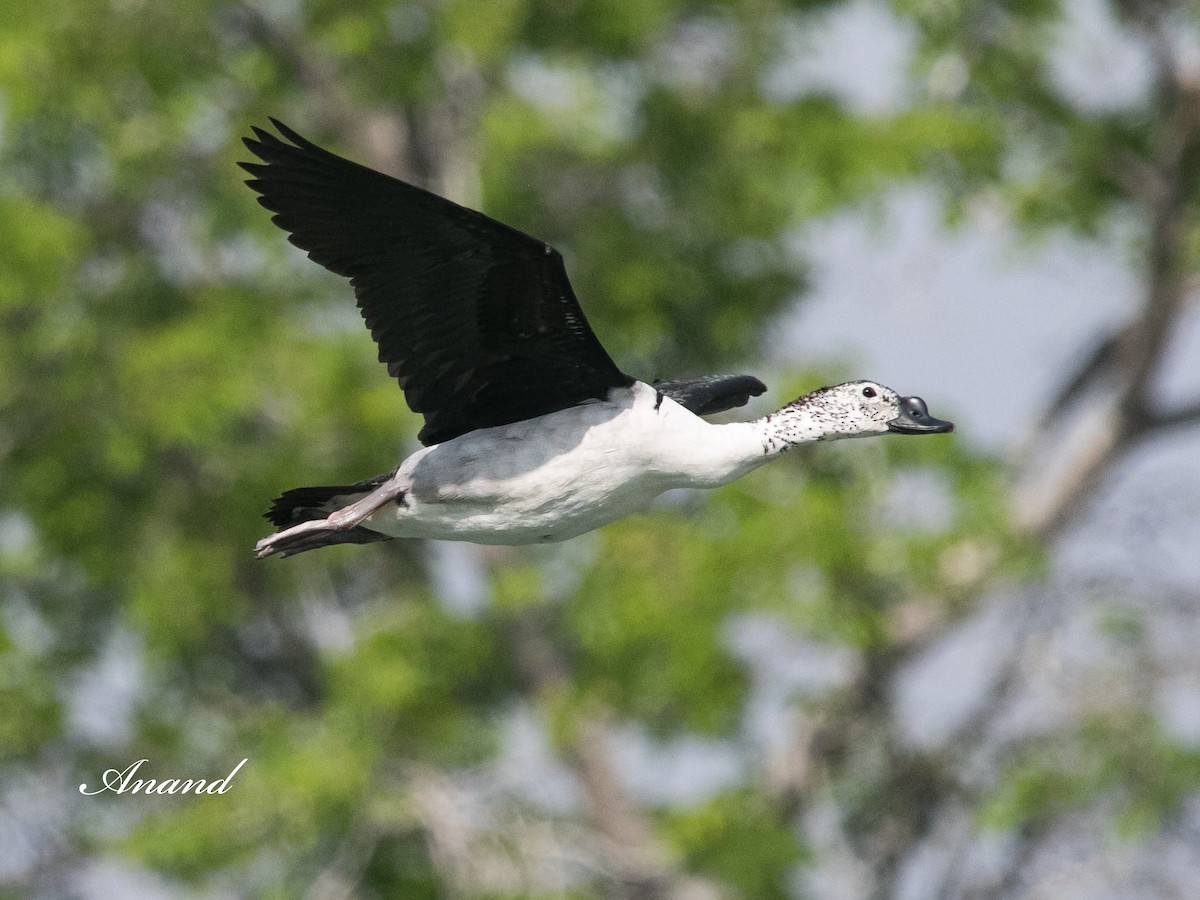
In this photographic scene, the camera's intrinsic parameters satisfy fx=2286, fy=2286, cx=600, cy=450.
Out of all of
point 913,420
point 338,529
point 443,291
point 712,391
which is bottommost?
point 913,420

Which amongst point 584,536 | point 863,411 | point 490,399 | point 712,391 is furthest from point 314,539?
point 584,536

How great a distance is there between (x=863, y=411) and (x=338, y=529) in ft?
5.19

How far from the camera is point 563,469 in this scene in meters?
6.49

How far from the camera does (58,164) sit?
56.9ft

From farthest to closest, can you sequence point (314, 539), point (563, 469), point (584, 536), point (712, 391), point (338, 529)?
point (584, 536) < point (712, 391) < point (314, 539) < point (338, 529) < point (563, 469)

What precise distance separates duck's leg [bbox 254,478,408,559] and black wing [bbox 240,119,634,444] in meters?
0.27

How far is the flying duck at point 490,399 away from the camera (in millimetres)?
6363

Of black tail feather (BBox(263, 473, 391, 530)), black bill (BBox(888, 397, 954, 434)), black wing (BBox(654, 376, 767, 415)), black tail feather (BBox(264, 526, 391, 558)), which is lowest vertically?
black bill (BBox(888, 397, 954, 434))

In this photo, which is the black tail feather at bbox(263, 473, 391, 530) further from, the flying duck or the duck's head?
the duck's head

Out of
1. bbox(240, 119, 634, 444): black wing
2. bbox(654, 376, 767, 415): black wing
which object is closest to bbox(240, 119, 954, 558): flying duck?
bbox(240, 119, 634, 444): black wing

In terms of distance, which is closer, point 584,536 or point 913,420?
point 913,420

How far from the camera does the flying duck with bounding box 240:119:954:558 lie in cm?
636

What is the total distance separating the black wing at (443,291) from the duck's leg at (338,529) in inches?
10.6

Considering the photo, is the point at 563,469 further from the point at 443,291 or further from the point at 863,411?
the point at 863,411
